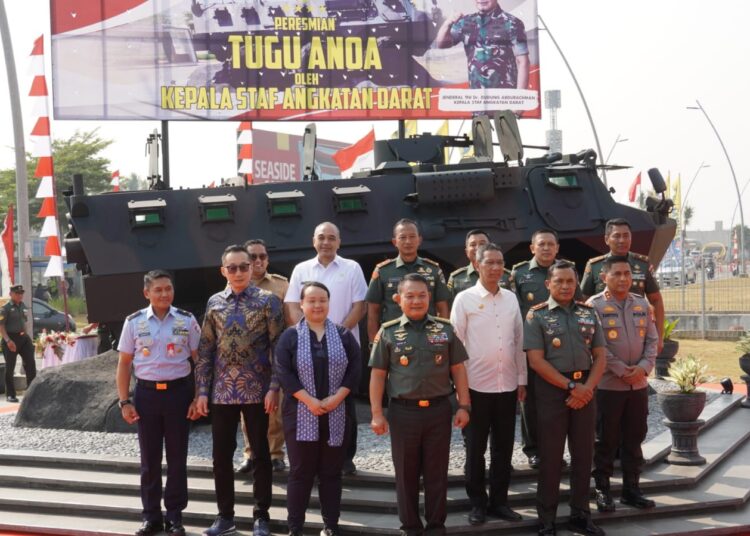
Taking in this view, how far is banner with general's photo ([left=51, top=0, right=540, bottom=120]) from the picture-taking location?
14328 millimetres

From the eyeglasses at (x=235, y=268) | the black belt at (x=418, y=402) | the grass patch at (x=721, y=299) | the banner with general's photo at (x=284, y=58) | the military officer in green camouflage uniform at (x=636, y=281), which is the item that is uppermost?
the banner with general's photo at (x=284, y=58)

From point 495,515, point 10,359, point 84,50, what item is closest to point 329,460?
point 495,515

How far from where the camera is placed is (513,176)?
1030 cm

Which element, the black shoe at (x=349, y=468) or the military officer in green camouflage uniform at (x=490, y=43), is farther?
the military officer in green camouflage uniform at (x=490, y=43)

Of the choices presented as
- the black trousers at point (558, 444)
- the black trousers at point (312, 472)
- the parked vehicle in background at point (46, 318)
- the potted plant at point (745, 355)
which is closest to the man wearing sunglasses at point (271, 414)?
the black trousers at point (312, 472)

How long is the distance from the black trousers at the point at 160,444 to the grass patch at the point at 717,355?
8487mm

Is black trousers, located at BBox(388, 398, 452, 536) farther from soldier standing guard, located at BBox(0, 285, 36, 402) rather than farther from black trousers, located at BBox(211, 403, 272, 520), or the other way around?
soldier standing guard, located at BBox(0, 285, 36, 402)

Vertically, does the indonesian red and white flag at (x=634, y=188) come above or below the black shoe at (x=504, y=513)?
above

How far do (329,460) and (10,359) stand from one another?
869 centimetres

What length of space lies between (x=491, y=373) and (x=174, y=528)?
230 centimetres

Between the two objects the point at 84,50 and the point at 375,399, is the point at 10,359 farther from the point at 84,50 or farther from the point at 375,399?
the point at 375,399

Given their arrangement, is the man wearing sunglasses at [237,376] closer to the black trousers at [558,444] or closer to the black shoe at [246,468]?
the black shoe at [246,468]

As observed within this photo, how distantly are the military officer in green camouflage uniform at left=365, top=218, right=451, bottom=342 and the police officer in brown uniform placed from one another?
92 cm

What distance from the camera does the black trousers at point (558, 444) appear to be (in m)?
6.17
